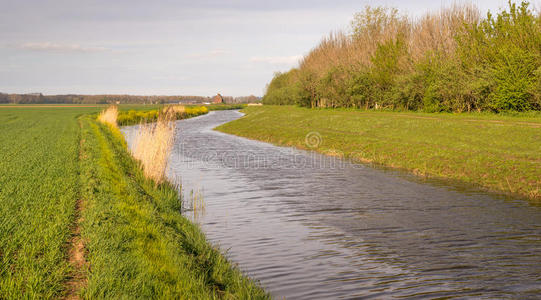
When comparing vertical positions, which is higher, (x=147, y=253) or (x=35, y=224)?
(x=35, y=224)

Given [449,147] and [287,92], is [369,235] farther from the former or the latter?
[287,92]

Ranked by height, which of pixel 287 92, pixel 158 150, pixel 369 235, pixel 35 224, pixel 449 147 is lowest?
pixel 369 235

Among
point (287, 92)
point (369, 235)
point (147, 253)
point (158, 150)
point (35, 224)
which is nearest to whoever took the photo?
point (147, 253)

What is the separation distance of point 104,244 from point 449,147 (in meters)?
17.6

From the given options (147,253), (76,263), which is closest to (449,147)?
(147,253)

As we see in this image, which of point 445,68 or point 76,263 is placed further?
point 445,68

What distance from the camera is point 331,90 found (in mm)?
60500

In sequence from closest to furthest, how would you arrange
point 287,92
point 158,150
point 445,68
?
point 158,150, point 445,68, point 287,92

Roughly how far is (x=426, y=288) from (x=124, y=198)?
25.2 ft

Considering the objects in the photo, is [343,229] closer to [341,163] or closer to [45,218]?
[45,218]

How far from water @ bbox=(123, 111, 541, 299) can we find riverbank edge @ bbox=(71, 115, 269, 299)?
2.32 feet

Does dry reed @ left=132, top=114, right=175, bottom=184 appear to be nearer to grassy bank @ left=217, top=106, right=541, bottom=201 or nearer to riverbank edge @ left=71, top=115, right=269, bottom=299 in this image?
riverbank edge @ left=71, top=115, right=269, bottom=299

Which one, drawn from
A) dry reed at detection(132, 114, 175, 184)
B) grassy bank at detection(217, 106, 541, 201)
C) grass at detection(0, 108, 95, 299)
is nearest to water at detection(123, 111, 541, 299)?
dry reed at detection(132, 114, 175, 184)

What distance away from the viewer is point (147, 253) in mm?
7215
